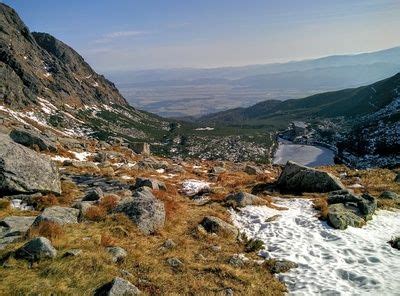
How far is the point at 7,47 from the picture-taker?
14888cm

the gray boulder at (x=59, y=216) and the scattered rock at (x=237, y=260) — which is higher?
the gray boulder at (x=59, y=216)

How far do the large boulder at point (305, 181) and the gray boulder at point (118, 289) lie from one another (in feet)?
62.7

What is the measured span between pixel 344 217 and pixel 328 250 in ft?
13.3

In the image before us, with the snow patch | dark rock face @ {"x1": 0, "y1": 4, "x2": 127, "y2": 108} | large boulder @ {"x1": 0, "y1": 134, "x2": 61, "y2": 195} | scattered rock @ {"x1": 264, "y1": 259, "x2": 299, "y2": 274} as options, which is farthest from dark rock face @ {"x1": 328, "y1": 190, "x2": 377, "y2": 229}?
dark rock face @ {"x1": 0, "y1": 4, "x2": 127, "y2": 108}

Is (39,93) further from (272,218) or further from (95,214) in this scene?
(272,218)

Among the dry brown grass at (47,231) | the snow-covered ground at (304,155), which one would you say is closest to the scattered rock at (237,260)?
the dry brown grass at (47,231)

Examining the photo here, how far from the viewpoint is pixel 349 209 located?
21.8 meters

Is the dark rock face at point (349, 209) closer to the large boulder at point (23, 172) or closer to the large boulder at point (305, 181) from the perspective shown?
the large boulder at point (305, 181)

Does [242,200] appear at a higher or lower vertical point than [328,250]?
higher

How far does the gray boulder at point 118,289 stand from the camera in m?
11.1

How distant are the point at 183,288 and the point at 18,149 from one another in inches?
599

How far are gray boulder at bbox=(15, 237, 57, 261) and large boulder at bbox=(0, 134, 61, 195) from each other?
31.7 ft

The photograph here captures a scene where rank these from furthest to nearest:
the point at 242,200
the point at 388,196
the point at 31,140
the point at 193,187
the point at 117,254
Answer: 1. the point at 31,140
2. the point at 193,187
3. the point at 388,196
4. the point at 242,200
5. the point at 117,254

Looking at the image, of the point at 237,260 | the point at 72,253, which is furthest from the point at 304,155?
the point at 72,253
